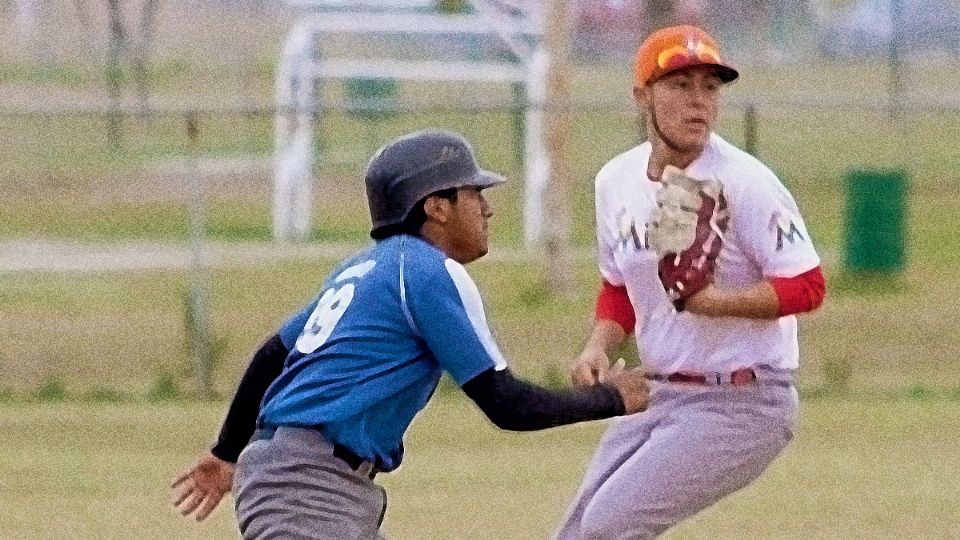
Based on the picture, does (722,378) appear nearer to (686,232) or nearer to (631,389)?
(686,232)

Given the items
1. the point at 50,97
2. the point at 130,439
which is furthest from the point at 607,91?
the point at 130,439

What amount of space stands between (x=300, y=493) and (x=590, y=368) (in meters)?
1.16

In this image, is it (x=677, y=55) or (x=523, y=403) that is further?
(x=677, y=55)

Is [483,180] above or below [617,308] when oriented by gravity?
above

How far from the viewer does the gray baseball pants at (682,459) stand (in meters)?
5.34

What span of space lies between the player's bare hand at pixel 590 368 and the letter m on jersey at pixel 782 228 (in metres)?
0.55

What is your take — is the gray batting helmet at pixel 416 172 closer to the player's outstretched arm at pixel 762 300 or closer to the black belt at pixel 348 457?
the black belt at pixel 348 457

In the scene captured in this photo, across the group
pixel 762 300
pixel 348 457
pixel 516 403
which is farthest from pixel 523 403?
pixel 762 300

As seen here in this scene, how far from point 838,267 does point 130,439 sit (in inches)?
284

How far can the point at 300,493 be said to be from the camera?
14.5 feet

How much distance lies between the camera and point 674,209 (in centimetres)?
529

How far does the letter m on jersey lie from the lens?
529cm

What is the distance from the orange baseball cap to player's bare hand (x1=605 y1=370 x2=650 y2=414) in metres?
1.05

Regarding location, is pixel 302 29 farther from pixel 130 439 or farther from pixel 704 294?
pixel 704 294
